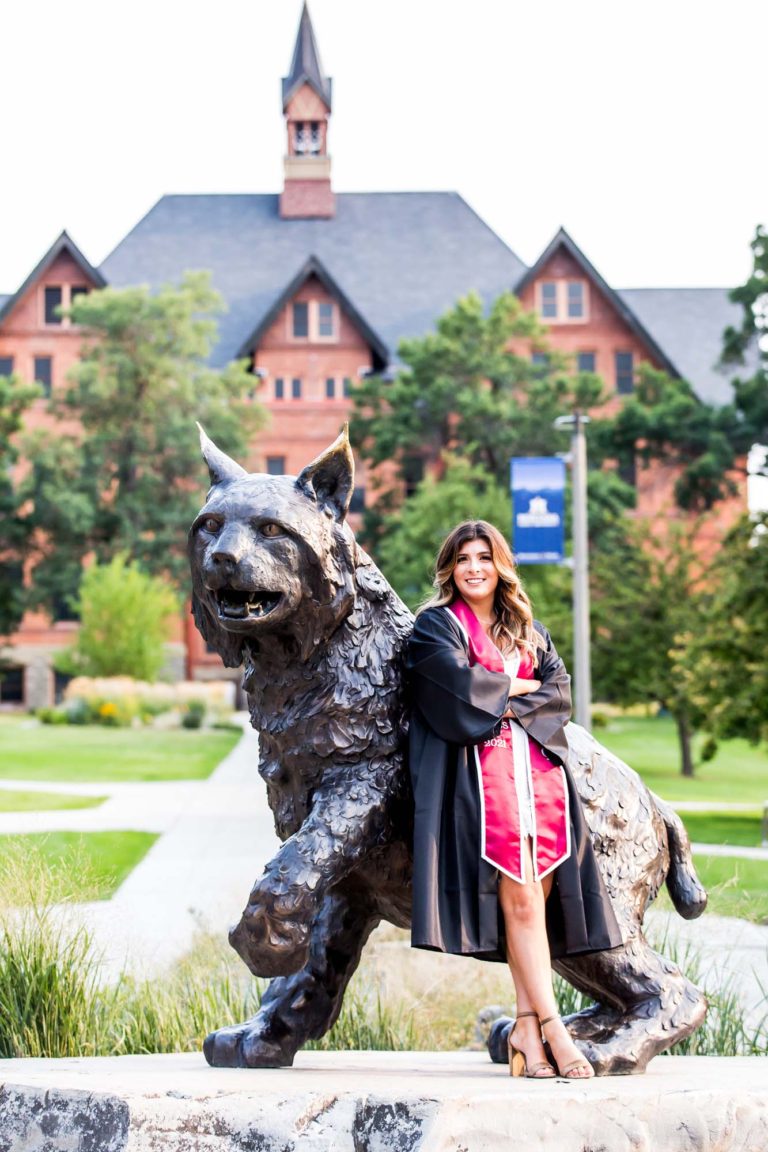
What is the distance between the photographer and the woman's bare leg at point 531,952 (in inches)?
143

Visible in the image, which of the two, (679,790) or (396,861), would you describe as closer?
(396,861)

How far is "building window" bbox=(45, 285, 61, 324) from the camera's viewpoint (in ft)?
Answer: 154

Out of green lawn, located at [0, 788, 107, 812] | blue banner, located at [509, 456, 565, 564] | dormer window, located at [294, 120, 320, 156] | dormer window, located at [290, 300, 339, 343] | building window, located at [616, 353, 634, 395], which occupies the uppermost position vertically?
dormer window, located at [294, 120, 320, 156]

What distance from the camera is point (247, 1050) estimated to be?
391 cm

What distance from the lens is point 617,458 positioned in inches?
1705

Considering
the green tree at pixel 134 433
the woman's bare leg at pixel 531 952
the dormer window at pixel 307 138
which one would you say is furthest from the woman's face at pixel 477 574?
the dormer window at pixel 307 138

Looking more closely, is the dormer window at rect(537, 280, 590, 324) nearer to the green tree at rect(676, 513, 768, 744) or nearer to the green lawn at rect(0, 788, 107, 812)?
the green tree at rect(676, 513, 768, 744)

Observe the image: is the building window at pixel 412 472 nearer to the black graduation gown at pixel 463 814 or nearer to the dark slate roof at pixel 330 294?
the dark slate roof at pixel 330 294

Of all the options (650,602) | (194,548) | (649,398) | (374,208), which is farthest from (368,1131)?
(374,208)

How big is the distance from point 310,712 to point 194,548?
542 mm

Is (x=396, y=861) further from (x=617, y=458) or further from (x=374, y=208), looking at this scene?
(x=374, y=208)

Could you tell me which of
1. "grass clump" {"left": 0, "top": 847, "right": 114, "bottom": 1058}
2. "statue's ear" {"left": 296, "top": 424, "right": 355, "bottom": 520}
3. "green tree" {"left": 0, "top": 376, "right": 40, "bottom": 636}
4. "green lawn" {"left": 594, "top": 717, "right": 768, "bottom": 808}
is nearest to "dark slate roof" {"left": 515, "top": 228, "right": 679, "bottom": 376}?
"green lawn" {"left": 594, "top": 717, "right": 768, "bottom": 808}

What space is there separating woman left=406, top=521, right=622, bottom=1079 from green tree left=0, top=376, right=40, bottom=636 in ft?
129

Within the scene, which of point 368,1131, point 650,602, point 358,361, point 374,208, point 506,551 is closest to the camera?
point 368,1131
